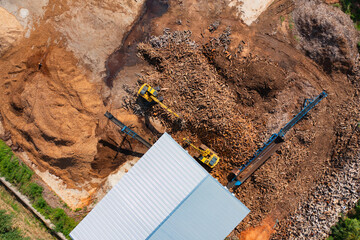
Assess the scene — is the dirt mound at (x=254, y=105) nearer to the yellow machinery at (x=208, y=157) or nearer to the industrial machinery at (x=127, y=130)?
the yellow machinery at (x=208, y=157)

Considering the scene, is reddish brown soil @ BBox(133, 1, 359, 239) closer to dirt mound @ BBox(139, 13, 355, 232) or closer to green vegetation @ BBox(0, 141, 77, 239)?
dirt mound @ BBox(139, 13, 355, 232)

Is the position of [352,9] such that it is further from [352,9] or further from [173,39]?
[173,39]

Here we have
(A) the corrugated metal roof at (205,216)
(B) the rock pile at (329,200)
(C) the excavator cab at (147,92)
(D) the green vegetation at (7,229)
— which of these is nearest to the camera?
(A) the corrugated metal roof at (205,216)

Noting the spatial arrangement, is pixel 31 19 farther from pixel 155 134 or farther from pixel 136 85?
pixel 155 134

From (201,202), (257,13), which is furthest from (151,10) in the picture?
(201,202)

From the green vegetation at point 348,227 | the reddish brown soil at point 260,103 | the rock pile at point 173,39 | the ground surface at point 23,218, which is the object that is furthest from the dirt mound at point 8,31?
the green vegetation at point 348,227

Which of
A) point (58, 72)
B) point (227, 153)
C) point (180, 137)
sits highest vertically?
point (227, 153)

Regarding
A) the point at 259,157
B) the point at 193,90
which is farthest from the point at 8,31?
the point at 259,157

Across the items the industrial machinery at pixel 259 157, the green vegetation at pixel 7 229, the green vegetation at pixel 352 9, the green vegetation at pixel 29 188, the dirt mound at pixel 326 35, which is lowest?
the green vegetation at pixel 7 229
